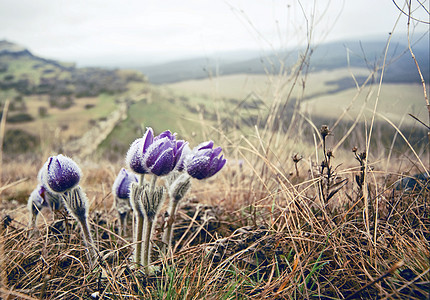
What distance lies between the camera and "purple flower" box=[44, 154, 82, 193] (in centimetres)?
121

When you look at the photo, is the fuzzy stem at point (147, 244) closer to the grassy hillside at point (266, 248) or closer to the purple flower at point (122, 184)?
the grassy hillside at point (266, 248)

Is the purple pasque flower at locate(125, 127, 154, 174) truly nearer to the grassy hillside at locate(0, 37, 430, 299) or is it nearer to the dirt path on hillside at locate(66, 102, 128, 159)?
the grassy hillside at locate(0, 37, 430, 299)

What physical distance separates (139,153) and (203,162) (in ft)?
0.84

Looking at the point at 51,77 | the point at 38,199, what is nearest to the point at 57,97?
the point at 51,77

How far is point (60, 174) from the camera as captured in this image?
121 centimetres

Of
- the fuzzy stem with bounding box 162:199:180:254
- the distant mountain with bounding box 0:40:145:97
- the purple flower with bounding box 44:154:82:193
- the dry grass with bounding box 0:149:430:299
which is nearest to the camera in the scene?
the dry grass with bounding box 0:149:430:299

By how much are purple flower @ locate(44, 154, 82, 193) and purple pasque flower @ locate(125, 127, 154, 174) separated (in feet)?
0.84

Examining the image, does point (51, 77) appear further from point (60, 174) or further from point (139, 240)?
point (139, 240)

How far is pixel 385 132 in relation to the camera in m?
4.25

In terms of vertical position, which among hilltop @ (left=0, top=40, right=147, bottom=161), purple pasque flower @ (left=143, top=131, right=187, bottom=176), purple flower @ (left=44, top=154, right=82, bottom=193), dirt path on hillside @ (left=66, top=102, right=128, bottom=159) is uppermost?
purple pasque flower @ (left=143, top=131, right=187, bottom=176)

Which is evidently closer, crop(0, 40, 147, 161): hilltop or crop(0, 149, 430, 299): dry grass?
crop(0, 149, 430, 299): dry grass

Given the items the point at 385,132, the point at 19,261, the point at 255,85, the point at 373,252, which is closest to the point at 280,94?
the point at 255,85

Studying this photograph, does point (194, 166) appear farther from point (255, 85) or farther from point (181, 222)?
point (255, 85)

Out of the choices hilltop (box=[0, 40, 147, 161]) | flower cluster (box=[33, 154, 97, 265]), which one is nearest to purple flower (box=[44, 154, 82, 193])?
flower cluster (box=[33, 154, 97, 265])
